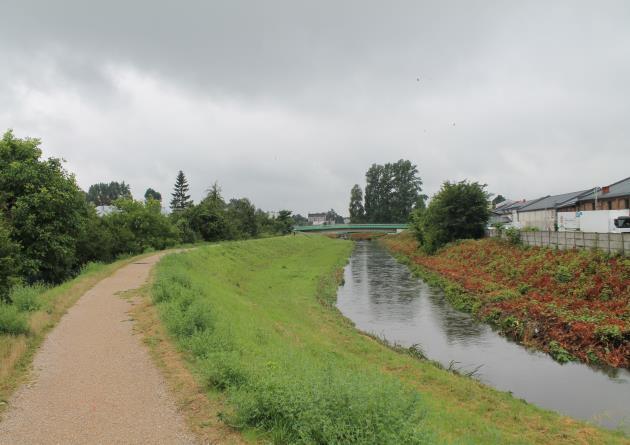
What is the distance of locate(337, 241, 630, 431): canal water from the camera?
39.3ft

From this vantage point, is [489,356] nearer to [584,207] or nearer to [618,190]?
[618,190]

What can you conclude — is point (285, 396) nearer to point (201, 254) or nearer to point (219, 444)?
point (219, 444)

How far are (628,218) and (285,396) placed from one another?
34.2m

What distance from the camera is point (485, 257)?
116 feet

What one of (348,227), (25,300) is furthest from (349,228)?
(25,300)

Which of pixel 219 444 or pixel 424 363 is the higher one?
pixel 219 444

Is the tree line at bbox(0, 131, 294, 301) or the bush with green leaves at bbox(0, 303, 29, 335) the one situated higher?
the tree line at bbox(0, 131, 294, 301)

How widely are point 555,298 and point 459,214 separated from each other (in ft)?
93.0

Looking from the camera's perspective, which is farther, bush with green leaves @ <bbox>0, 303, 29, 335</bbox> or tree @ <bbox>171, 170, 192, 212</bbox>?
tree @ <bbox>171, 170, 192, 212</bbox>

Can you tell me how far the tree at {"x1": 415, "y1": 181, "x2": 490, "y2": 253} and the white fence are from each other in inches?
558

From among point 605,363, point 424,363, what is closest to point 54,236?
point 424,363

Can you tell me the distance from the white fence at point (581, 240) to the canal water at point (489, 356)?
26.3ft

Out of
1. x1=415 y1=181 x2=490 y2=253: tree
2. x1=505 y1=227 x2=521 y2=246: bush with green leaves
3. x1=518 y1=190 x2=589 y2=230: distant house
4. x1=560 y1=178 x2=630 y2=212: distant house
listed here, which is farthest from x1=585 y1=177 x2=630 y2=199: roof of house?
x1=505 y1=227 x2=521 y2=246: bush with green leaves

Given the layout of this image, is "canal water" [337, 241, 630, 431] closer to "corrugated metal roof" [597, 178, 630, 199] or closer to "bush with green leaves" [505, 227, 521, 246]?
"bush with green leaves" [505, 227, 521, 246]
